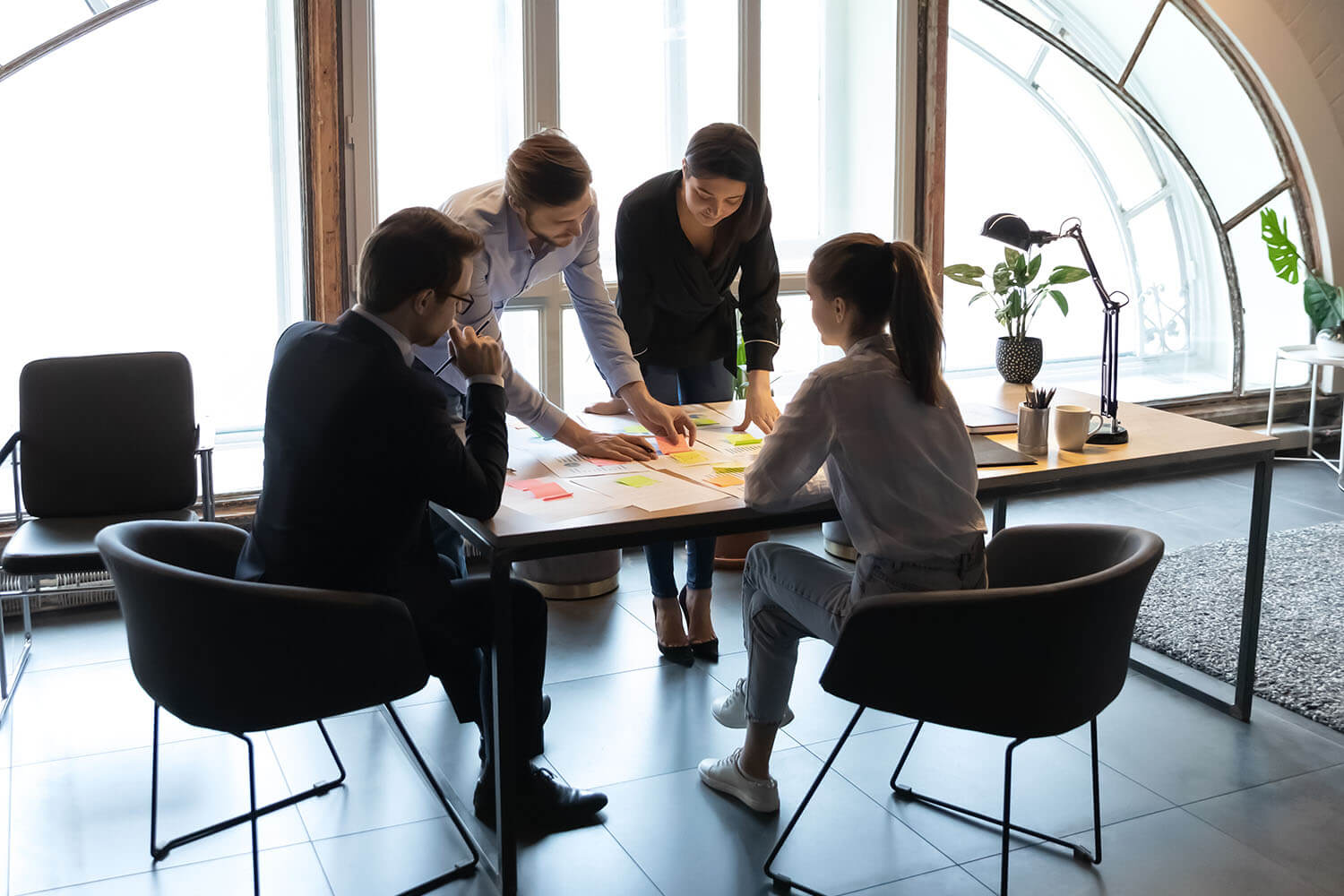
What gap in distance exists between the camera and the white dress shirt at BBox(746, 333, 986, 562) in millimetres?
2230

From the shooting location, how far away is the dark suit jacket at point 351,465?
2.06 m

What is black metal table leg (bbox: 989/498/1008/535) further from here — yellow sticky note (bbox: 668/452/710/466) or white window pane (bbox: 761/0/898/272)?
white window pane (bbox: 761/0/898/272)

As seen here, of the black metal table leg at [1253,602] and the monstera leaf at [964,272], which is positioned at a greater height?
the monstera leaf at [964,272]

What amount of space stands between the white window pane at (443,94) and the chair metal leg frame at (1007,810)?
8.74 ft

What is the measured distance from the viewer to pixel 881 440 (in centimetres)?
223

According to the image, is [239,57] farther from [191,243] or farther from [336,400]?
[336,400]

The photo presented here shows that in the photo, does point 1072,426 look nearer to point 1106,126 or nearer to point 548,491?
point 548,491

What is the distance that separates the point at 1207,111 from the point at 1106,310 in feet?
11.3

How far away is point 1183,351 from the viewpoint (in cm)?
651

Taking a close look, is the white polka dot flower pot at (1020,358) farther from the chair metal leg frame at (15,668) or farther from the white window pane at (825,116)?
the chair metal leg frame at (15,668)

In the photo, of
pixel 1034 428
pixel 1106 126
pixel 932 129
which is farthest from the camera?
pixel 1106 126

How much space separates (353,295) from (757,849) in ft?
8.27

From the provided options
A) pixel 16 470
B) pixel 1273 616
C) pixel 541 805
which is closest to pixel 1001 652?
pixel 541 805

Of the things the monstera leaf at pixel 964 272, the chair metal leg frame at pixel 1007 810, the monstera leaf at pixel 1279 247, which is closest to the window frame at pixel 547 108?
the monstera leaf at pixel 964 272
